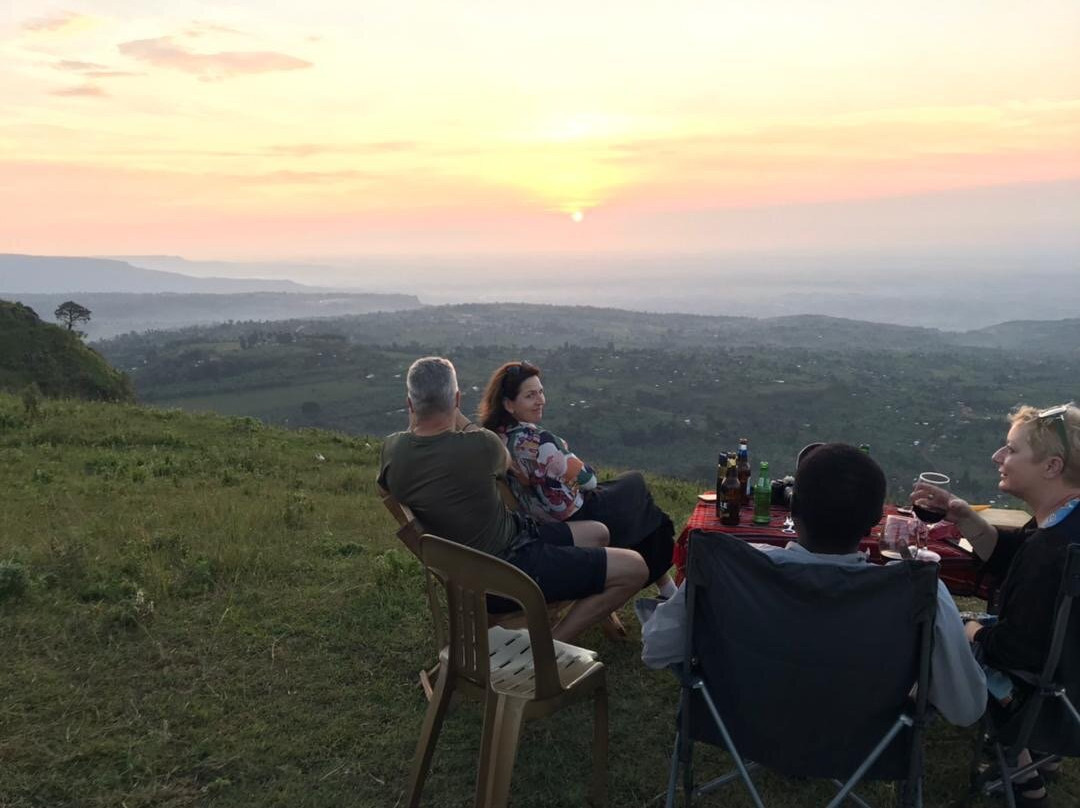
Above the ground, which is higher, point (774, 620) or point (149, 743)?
point (774, 620)

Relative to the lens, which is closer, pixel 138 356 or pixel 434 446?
pixel 434 446

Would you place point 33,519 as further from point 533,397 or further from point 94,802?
point 533,397

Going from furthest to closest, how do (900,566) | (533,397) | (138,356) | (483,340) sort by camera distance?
(483,340)
(138,356)
(533,397)
(900,566)

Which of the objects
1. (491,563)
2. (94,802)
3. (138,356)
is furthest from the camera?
(138,356)

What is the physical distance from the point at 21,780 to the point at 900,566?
363cm

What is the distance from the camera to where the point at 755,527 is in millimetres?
3895

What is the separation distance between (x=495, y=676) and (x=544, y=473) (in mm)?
1384

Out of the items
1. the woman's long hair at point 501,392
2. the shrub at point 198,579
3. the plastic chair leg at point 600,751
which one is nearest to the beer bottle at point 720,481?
the woman's long hair at point 501,392

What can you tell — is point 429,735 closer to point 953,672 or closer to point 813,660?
point 813,660

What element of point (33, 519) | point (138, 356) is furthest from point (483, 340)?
point (33, 519)

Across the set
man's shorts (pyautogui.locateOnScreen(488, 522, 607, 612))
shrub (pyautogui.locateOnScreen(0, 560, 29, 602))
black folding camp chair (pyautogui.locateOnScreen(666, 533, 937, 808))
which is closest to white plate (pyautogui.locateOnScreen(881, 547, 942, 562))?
black folding camp chair (pyautogui.locateOnScreen(666, 533, 937, 808))

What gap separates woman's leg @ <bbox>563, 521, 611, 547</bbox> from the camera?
13.9 feet

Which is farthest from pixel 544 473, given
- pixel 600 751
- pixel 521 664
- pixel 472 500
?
pixel 600 751

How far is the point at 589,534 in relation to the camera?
4.27 m
